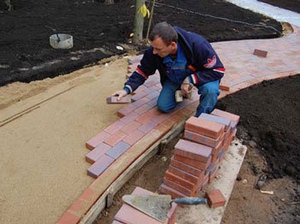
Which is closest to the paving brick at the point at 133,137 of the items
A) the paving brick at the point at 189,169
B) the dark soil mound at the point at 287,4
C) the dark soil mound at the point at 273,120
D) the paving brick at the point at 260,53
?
the paving brick at the point at 189,169

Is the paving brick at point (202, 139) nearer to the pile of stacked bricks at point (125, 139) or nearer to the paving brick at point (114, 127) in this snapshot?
the pile of stacked bricks at point (125, 139)

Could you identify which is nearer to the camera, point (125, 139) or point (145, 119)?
point (125, 139)

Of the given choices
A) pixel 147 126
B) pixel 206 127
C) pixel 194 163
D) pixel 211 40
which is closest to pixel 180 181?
pixel 194 163

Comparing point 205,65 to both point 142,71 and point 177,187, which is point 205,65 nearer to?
point 142,71

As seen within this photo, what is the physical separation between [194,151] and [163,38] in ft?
3.45

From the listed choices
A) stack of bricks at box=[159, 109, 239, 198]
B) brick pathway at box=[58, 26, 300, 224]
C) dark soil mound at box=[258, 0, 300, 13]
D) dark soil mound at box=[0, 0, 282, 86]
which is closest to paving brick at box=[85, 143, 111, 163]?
brick pathway at box=[58, 26, 300, 224]

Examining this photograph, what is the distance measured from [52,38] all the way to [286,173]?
3.72 meters

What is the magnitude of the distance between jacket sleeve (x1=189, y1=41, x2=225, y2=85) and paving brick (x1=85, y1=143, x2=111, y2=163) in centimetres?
106

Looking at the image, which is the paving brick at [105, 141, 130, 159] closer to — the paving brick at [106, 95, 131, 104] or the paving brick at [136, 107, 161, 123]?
the paving brick at [136, 107, 161, 123]

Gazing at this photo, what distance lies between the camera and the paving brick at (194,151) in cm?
248

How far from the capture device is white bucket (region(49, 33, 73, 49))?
508 centimetres

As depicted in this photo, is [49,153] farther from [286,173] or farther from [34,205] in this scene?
[286,173]

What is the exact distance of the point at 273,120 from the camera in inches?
148

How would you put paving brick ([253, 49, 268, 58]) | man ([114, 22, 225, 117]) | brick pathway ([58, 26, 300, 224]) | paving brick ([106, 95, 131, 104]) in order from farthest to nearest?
1. paving brick ([253, 49, 268, 58])
2. paving brick ([106, 95, 131, 104])
3. man ([114, 22, 225, 117])
4. brick pathway ([58, 26, 300, 224])
